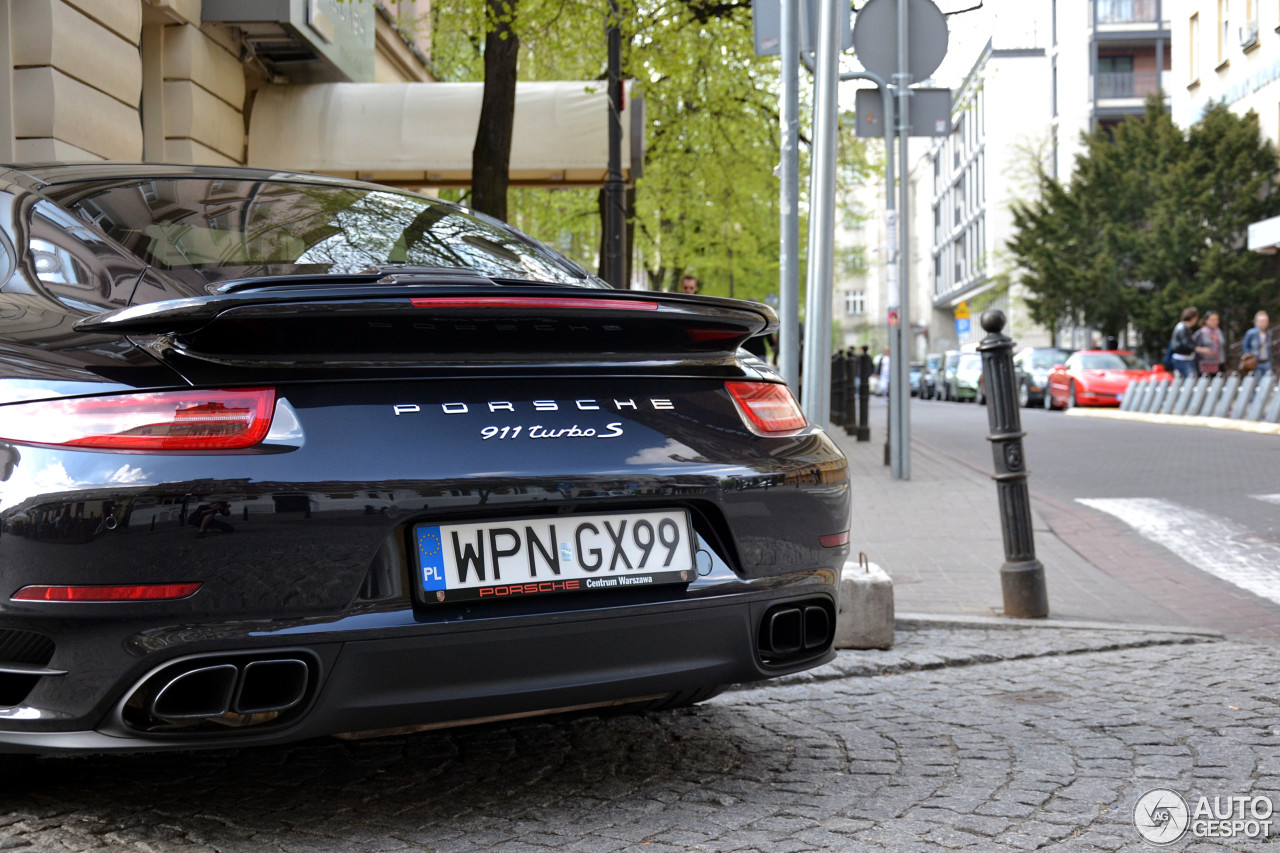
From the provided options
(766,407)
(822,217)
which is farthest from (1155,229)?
(766,407)

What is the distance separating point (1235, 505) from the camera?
9094mm

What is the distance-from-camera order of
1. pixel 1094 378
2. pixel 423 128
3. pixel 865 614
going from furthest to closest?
pixel 1094 378 → pixel 423 128 → pixel 865 614

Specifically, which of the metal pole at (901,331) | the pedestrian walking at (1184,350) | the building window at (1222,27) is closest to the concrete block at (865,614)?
the metal pole at (901,331)

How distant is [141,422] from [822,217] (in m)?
3.44

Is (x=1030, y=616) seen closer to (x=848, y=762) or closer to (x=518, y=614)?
(x=848, y=762)

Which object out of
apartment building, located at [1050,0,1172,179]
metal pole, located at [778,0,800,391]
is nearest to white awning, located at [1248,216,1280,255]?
apartment building, located at [1050,0,1172,179]

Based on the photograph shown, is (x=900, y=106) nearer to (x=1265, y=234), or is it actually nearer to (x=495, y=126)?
(x=495, y=126)

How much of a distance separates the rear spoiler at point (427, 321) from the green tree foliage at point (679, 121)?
9.40 meters

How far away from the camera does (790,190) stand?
622 cm

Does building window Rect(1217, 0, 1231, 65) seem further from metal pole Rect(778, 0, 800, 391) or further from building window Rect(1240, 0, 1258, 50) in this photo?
metal pole Rect(778, 0, 800, 391)

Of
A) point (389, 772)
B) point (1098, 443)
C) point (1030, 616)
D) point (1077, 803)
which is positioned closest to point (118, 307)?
point (389, 772)

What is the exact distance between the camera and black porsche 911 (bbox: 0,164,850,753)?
7.88 feet

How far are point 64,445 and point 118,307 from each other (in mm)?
460

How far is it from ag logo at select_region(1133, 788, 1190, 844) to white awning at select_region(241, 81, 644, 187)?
1315cm
